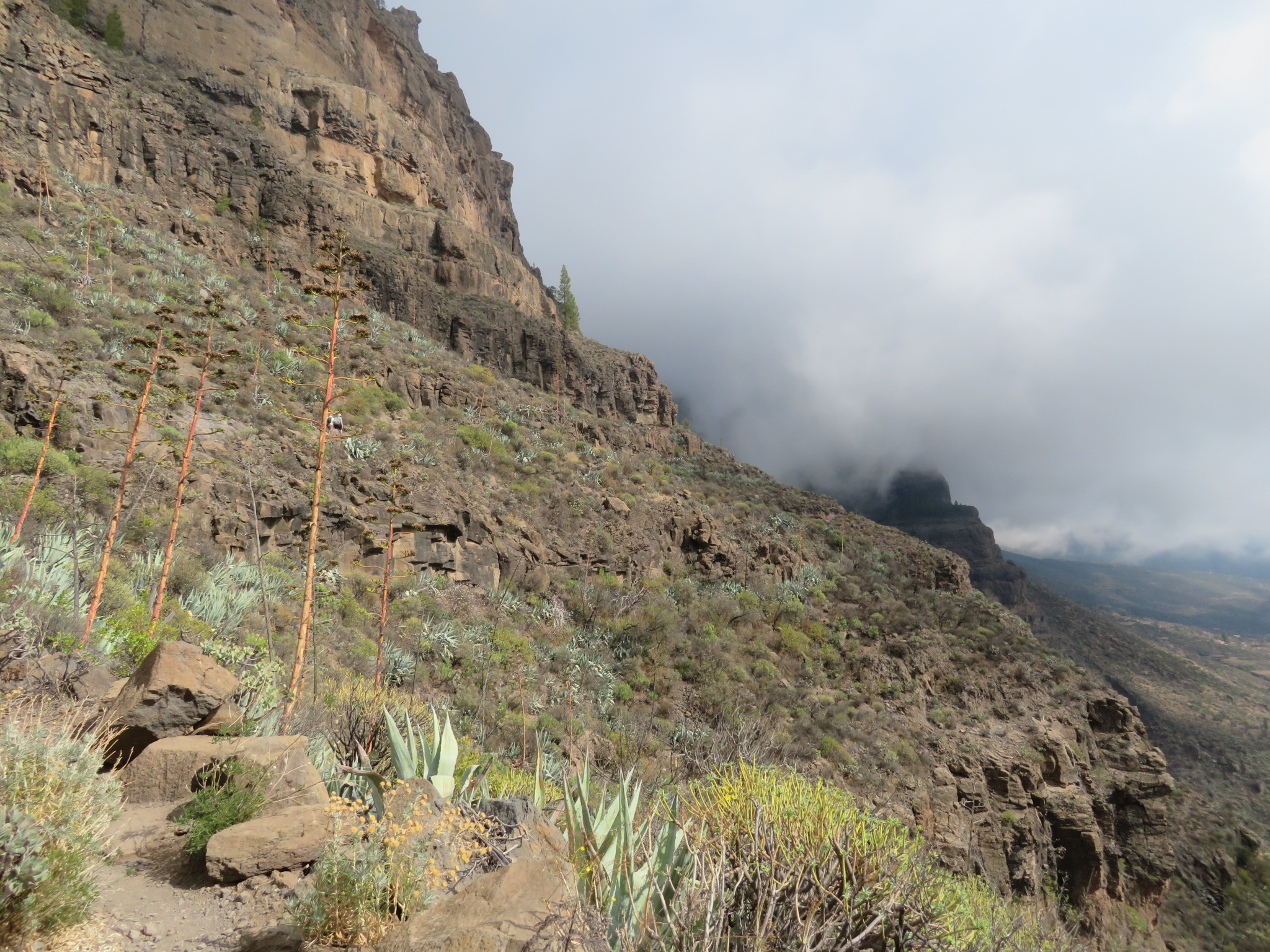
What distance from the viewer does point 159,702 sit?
3.79m

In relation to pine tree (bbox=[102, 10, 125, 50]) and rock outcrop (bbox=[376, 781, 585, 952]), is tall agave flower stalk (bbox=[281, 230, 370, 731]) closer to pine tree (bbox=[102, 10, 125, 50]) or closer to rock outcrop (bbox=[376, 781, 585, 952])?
rock outcrop (bbox=[376, 781, 585, 952])

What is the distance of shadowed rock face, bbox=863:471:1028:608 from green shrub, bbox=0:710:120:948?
59.5 m

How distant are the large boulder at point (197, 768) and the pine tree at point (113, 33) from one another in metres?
48.0

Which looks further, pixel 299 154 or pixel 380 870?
pixel 299 154

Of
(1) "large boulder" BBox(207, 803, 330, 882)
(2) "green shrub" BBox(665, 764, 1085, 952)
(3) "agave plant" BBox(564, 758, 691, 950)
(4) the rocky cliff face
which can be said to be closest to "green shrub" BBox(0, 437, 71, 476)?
(1) "large boulder" BBox(207, 803, 330, 882)

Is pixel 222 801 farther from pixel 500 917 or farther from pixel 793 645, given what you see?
pixel 793 645

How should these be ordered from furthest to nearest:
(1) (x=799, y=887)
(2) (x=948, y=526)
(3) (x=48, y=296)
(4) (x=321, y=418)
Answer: (2) (x=948, y=526) < (3) (x=48, y=296) < (4) (x=321, y=418) < (1) (x=799, y=887)

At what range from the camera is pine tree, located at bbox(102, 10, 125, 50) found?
33.2m

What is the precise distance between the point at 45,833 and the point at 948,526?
5028 inches

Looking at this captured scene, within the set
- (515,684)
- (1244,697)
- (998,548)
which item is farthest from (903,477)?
(515,684)

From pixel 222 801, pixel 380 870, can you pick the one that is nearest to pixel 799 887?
pixel 380 870

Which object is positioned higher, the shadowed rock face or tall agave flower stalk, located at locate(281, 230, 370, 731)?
the shadowed rock face

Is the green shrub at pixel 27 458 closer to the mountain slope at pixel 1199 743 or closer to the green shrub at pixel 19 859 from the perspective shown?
the green shrub at pixel 19 859

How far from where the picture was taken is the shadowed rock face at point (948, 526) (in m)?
78.0
